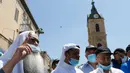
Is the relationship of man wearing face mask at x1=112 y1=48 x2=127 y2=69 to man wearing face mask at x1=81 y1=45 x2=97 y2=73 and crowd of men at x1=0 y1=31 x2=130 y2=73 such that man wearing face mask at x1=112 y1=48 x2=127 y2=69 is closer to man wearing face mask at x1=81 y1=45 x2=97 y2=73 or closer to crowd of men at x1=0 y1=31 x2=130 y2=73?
crowd of men at x1=0 y1=31 x2=130 y2=73

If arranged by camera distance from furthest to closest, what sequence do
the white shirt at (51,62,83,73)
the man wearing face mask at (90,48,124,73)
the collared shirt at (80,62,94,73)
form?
the collared shirt at (80,62,94,73), the white shirt at (51,62,83,73), the man wearing face mask at (90,48,124,73)

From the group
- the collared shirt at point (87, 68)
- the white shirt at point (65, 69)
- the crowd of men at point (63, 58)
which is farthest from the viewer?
the collared shirt at point (87, 68)

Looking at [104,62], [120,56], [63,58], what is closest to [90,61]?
[120,56]

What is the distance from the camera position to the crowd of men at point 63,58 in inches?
107

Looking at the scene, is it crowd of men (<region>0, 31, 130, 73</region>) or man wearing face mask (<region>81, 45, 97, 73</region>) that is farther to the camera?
man wearing face mask (<region>81, 45, 97, 73</region>)

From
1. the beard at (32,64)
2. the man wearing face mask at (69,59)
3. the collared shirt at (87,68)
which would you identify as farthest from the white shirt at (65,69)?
the collared shirt at (87,68)

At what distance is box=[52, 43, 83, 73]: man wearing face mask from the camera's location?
3692mm

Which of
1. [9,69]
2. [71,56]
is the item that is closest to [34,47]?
[9,69]

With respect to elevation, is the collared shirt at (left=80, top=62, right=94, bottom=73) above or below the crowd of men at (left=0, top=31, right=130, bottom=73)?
below

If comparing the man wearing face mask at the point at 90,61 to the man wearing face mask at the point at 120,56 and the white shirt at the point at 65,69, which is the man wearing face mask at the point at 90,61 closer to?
the man wearing face mask at the point at 120,56

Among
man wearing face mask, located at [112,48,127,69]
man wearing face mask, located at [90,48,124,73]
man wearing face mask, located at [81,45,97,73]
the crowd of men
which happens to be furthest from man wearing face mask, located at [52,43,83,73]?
man wearing face mask, located at [112,48,127,69]

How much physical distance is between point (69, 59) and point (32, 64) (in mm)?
923

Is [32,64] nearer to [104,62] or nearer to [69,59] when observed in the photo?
[69,59]

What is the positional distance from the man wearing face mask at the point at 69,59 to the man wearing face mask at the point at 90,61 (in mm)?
824
